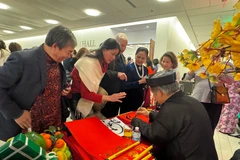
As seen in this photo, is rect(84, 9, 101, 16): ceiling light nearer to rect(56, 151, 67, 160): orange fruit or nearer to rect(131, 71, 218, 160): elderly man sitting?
rect(131, 71, 218, 160): elderly man sitting

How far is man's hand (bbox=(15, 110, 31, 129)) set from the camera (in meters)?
0.85

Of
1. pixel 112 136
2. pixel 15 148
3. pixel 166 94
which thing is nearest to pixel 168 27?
pixel 166 94

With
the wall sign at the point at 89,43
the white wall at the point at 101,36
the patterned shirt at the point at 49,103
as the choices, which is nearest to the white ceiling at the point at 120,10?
the white wall at the point at 101,36

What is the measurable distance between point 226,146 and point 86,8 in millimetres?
3875

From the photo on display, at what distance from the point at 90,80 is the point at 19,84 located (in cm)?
45

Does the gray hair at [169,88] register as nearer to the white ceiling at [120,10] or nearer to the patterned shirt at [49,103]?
the patterned shirt at [49,103]

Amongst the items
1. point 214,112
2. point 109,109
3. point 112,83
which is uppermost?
point 112,83

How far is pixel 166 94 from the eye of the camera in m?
1.00

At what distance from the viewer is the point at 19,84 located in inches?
33.6

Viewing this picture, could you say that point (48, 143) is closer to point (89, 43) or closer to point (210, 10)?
point (210, 10)

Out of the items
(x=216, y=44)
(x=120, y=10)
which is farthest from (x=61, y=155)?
(x=120, y=10)

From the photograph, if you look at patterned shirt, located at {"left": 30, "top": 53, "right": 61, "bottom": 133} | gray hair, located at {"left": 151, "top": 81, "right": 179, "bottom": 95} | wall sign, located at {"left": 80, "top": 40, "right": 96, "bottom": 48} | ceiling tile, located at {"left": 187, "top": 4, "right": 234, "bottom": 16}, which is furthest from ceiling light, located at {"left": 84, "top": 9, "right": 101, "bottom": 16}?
gray hair, located at {"left": 151, "top": 81, "right": 179, "bottom": 95}

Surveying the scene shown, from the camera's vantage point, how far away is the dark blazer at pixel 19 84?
803 mm

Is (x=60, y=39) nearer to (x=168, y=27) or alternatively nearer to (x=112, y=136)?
(x=112, y=136)
